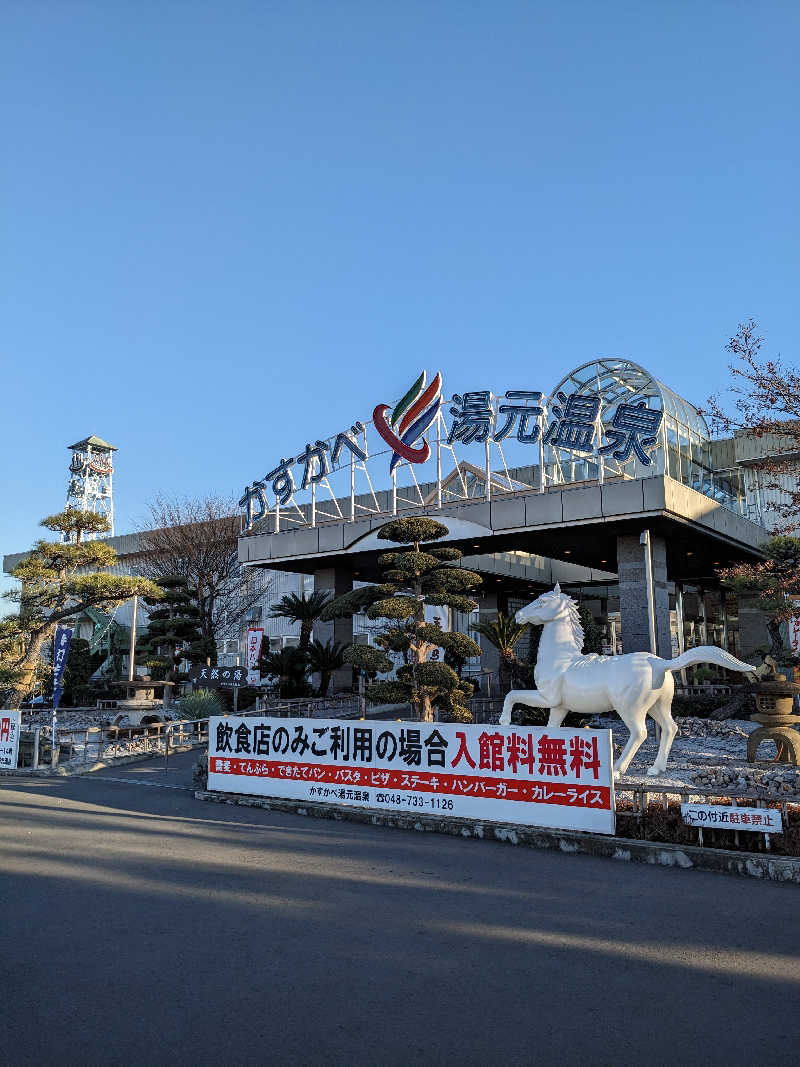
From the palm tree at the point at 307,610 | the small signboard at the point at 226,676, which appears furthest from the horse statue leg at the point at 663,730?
the palm tree at the point at 307,610

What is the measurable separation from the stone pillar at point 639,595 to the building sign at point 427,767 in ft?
41.8

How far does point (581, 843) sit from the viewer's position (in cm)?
895

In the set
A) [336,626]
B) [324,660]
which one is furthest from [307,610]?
[324,660]

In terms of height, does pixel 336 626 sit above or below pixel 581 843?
above

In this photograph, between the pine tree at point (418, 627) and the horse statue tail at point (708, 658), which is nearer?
the horse statue tail at point (708, 658)

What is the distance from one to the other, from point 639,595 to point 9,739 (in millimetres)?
17001

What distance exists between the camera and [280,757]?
39.5ft

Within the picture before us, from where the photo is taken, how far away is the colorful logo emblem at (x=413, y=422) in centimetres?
2473

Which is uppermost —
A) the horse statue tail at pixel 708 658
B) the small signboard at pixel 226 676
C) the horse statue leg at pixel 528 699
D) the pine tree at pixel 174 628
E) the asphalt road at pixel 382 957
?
the pine tree at pixel 174 628

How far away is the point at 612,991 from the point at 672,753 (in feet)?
39.0

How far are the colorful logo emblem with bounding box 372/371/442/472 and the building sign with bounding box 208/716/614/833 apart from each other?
535 inches

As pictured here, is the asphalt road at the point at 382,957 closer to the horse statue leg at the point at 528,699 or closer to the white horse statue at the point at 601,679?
the horse statue leg at the point at 528,699

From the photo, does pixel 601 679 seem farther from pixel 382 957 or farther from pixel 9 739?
pixel 9 739

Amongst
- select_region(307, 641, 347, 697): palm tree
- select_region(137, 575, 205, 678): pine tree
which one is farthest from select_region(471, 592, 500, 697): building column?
select_region(137, 575, 205, 678): pine tree
